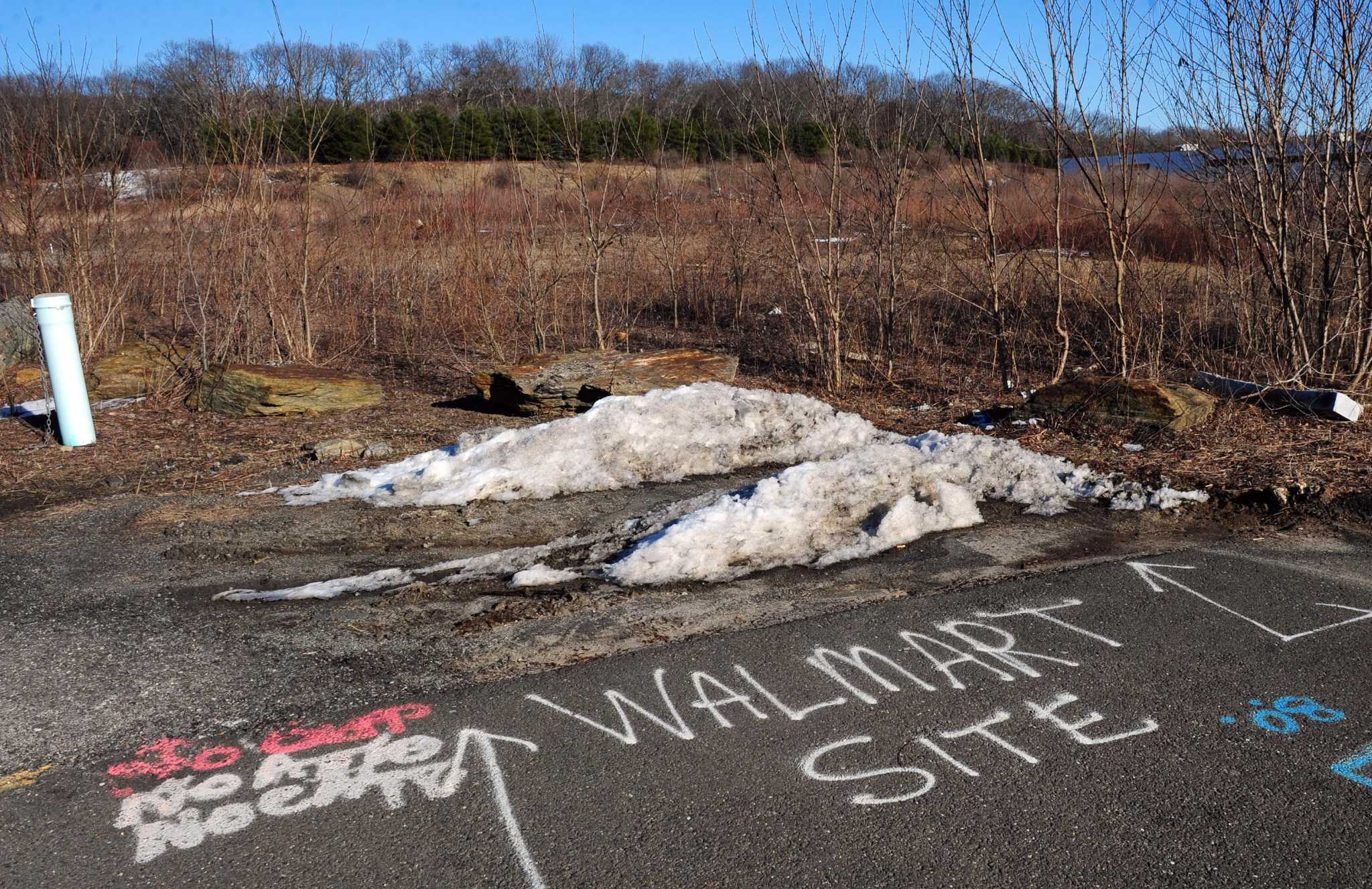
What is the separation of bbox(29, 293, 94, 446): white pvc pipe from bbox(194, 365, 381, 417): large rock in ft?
4.13

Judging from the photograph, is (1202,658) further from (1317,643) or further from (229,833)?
(229,833)

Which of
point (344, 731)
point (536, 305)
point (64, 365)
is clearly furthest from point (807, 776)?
point (536, 305)

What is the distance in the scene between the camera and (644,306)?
1546 centimetres

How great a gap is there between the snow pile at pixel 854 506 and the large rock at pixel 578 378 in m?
2.96

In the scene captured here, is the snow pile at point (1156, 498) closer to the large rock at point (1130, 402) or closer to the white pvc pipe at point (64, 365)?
the large rock at point (1130, 402)

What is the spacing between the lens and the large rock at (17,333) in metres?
11.0

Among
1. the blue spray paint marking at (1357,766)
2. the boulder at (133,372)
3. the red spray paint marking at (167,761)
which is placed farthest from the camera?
the boulder at (133,372)

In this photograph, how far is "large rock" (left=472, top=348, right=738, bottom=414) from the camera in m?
8.96

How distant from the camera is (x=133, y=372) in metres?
10.1

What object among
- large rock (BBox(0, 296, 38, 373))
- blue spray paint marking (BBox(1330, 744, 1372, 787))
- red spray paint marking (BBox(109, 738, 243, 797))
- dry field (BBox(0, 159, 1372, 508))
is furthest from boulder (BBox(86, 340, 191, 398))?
blue spray paint marking (BBox(1330, 744, 1372, 787))

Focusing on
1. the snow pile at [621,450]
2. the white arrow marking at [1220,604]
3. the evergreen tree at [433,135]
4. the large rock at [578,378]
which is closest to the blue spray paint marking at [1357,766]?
the white arrow marking at [1220,604]

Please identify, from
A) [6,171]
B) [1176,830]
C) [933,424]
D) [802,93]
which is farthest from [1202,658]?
[6,171]

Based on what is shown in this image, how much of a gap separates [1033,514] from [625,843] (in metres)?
3.68

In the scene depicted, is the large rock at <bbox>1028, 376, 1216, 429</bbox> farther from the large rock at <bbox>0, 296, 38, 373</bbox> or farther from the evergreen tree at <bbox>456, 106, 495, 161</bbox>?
the large rock at <bbox>0, 296, 38, 373</bbox>
